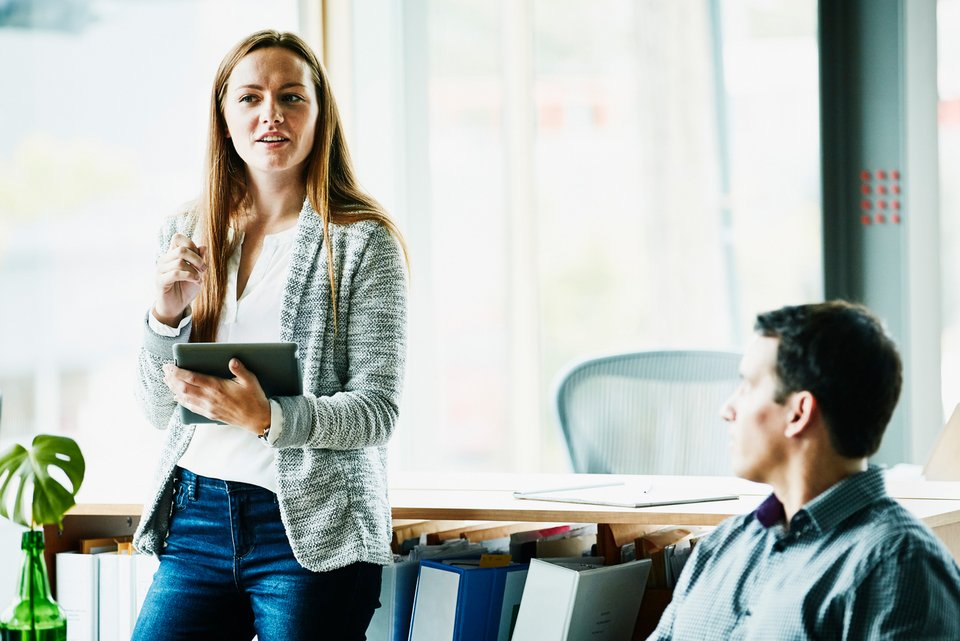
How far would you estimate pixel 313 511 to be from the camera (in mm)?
1644

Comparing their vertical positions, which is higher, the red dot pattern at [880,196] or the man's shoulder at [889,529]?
the red dot pattern at [880,196]

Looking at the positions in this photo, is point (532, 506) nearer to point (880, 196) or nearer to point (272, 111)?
point (272, 111)

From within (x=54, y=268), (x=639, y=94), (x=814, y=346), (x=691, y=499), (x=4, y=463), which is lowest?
(x=691, y=499)

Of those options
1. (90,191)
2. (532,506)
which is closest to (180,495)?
(532,506)

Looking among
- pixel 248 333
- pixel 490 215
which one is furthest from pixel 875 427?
pixel 490 215

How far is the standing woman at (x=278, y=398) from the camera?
1.64 m

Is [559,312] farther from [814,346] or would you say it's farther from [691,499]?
[814,346]

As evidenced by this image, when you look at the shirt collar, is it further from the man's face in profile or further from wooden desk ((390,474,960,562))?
wooden desk ((390,474,960,562))

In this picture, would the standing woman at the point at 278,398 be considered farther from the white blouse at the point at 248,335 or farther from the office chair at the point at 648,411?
the office chair at the point at 648,411

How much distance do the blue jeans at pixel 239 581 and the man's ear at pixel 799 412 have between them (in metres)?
0.68

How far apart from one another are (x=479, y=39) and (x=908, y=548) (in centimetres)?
330

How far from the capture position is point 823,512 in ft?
4.64

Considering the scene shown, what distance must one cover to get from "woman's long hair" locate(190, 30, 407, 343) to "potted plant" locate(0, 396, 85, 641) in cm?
28

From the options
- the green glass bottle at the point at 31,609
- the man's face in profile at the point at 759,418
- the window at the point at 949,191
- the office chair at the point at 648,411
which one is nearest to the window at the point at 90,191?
the green glass bottle at the point at 31,609
